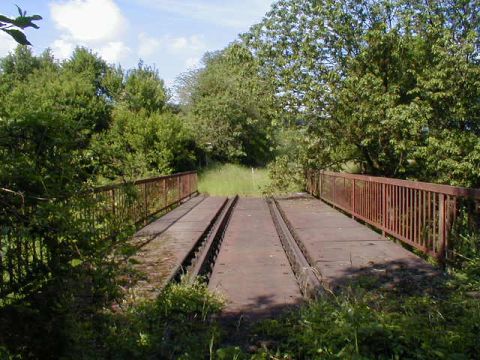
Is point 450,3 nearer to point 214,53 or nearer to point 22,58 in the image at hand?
point 214,53

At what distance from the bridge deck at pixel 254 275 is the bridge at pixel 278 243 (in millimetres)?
13

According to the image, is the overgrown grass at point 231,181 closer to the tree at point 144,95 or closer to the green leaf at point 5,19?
the tree at point 144,95

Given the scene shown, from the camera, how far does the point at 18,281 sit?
3.18m

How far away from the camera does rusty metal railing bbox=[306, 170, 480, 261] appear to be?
620cm

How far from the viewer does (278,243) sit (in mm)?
9016

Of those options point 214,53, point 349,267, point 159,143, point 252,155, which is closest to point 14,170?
point 349,267

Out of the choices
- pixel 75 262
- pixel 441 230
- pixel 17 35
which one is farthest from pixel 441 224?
pixel 17 35

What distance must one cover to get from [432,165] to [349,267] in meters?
8.41

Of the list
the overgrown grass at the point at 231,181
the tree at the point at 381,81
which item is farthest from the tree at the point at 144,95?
the tree at the point at 381,81

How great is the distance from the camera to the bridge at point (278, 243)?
12.5ft

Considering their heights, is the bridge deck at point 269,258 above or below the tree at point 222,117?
below

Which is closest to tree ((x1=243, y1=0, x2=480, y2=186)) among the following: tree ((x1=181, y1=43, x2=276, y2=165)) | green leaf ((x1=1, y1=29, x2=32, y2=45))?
tree ((x1=181, y1=43, x2=276, y2=165))

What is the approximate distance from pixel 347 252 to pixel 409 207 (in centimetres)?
154

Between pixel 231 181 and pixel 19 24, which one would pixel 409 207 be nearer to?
pixel 19 24
